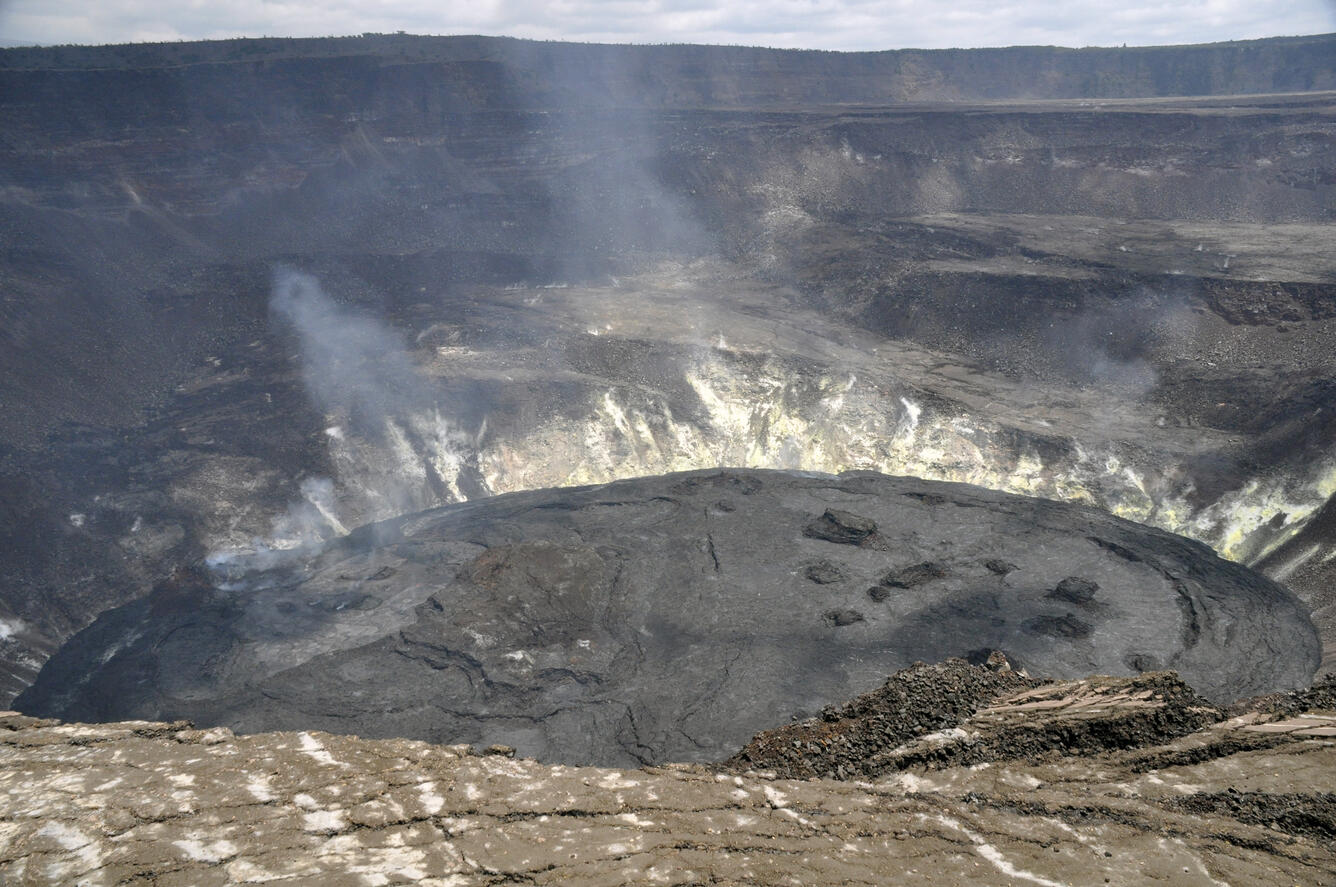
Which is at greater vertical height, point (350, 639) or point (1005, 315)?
point (1005, 315)

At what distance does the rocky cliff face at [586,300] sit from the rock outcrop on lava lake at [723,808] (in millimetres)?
11405

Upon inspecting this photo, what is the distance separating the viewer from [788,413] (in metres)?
26.0

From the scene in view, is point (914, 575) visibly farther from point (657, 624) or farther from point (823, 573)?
point (657, 624)

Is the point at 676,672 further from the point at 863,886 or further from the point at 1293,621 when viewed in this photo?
the point at 1293,621

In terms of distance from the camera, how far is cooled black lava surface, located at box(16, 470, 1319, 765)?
13.8 meters

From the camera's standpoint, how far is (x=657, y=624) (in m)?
16.1

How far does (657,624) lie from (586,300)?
63.9ft

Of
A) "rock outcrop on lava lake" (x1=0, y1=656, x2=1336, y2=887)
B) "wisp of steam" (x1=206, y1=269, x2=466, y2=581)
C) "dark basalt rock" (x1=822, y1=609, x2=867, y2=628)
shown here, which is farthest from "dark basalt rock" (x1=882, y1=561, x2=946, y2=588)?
"wisp of steam" (x1=206, y1=269, x2=466, y2=581)

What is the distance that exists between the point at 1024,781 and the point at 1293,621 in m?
11.5

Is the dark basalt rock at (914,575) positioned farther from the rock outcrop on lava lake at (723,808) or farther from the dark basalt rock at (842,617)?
the rock outcrop on lava lake at (723,808)

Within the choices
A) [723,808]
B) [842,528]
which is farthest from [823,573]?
[723,808]

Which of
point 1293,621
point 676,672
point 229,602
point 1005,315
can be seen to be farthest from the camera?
point 1005,315

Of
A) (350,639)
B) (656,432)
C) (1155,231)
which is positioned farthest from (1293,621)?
(1155,231)

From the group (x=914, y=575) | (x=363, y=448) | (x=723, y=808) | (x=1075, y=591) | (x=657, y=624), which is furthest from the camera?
(x=363, y=448)
